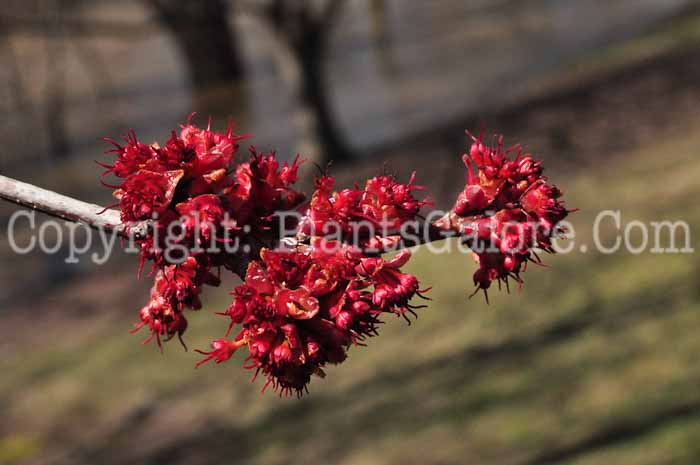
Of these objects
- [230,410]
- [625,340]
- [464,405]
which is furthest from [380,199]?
[230,410]

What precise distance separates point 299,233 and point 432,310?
6.95 m

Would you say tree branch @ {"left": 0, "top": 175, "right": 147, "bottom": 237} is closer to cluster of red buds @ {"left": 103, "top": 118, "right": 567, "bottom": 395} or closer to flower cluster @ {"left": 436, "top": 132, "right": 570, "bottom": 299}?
cluster of red buds @ {"left": 103, "top": 118, "right": 567, "bottom": 395}

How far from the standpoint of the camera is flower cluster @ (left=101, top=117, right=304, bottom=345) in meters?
2.14

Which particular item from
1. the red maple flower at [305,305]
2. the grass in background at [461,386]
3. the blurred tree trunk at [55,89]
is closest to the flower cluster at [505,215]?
the red maple flower at [305,305]

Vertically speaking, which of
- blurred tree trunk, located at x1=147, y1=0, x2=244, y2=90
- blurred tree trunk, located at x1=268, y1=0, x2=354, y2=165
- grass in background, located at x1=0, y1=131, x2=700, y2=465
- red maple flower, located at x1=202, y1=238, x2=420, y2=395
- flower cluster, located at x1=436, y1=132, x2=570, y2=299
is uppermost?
blurred tree trunk, located at x1=147, y1=0, x2=244, y2=90

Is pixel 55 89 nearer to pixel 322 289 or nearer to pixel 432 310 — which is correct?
pixel 432 310

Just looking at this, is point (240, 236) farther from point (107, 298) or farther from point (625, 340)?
point (107, 298)

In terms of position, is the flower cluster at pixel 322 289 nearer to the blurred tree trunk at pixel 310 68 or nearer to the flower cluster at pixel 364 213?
the flower cluster at pixel 364 213

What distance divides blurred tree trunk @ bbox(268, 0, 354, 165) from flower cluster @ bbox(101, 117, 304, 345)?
32.8ft

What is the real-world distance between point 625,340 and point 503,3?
20.0m

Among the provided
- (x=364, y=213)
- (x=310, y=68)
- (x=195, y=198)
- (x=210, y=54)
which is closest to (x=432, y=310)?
(x=310, y=68)

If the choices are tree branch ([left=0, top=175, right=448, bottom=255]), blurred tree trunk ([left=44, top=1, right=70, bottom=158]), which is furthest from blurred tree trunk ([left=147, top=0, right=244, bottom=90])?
tree branch ([left=0, top=175, right=448, bottom=255])

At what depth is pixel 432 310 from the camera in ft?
29.7

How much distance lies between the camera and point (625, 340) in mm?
7383
